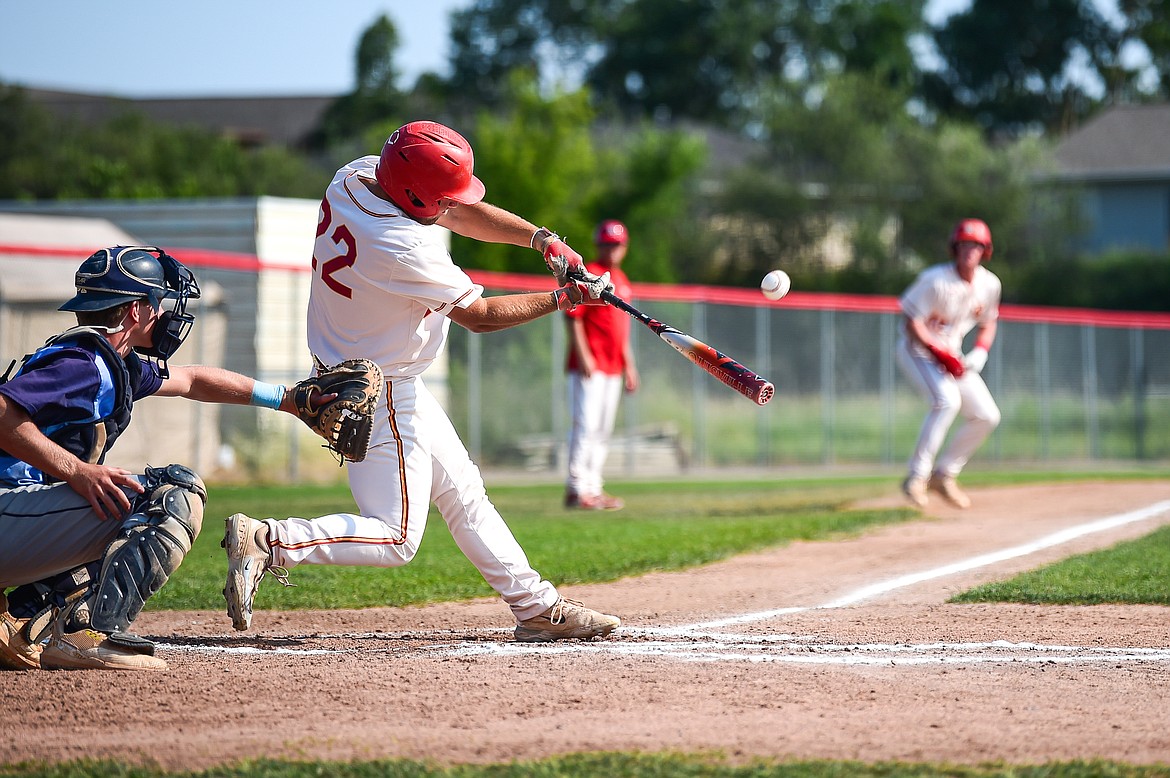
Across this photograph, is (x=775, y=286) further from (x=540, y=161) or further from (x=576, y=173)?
(x=576, y=173)

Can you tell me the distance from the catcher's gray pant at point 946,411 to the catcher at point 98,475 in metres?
6.71

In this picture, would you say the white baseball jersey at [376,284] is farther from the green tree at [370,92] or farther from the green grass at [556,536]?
the green tree at [370,92]

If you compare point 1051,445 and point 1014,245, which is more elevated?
point 1014,245

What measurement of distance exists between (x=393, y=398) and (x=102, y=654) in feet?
4.36

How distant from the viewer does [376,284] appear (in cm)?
460

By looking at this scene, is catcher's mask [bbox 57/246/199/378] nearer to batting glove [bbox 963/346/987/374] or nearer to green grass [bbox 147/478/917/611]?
green grass [bbox 147/478/917/611]

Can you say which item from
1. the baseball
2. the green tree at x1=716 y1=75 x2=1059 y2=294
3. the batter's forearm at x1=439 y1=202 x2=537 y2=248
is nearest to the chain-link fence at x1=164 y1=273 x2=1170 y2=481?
the baseball

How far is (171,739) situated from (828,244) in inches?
1536

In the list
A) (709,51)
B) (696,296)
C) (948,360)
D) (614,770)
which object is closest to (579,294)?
(614,770)

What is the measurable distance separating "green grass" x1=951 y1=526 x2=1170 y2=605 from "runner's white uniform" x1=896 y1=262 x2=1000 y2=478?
9.05 ft

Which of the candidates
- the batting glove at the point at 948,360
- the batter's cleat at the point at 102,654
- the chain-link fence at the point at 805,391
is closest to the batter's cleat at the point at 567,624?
the batter's cleat at the point at 102,654

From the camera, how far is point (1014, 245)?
39.9 m

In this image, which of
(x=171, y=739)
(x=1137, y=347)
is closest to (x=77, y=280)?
(x=171, y=739)

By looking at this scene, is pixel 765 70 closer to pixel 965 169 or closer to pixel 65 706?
pixel 965 169
